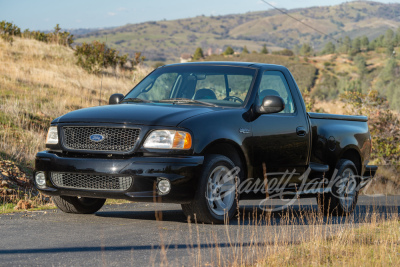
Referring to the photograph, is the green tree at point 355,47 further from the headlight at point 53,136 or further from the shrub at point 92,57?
the headlight at point 53,136

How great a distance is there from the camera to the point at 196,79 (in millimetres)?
8344

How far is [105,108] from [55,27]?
3296 centimetres

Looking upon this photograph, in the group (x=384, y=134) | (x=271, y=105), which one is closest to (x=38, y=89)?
(x=384, y=134)

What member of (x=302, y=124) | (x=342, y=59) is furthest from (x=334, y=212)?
(x=342, y=59)

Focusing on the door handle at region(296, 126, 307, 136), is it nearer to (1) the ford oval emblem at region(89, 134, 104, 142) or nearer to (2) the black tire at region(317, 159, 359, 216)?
(2) the black tire at region(317, 159, 359, 216)

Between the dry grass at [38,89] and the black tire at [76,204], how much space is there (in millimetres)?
5625

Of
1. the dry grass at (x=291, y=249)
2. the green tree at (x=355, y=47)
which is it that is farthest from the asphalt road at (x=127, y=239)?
the green tree at (x=355, y=47)

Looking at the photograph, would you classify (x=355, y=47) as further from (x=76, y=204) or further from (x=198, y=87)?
(x=76, y=204)

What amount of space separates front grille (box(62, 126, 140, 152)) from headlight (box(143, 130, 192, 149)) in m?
0.16

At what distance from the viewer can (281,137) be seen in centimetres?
816

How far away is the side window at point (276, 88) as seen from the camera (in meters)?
8.28

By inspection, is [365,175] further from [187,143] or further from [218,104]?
[187,143]

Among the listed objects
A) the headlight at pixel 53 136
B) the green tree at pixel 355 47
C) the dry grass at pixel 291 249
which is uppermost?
the headlight at pixel 53 136

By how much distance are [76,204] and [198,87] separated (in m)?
2.05
